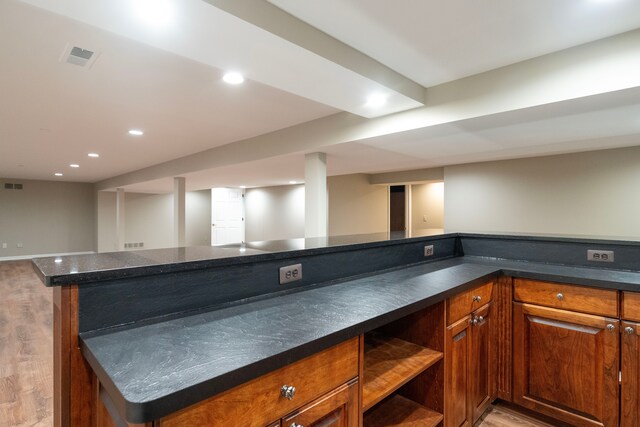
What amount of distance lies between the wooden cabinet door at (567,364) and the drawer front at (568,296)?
0.12 feet

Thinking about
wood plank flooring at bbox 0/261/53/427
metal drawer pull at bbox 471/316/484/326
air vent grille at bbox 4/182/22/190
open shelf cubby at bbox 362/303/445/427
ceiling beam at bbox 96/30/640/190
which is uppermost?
ceiling beam at bbox 96/30/640/190

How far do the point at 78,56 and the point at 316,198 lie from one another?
2.54 meters

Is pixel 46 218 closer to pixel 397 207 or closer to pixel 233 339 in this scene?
pixel 397 207

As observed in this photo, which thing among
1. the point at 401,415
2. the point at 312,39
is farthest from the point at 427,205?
the point at 401,415

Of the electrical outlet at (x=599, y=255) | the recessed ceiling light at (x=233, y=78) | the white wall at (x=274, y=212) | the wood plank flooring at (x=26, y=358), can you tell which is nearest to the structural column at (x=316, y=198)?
the recessed ceiling light at (x=233, y=78)

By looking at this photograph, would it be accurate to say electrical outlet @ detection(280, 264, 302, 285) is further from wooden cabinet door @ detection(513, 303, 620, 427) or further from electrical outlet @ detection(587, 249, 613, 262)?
electrical outlet @ detection(587, 249, 613, 262)

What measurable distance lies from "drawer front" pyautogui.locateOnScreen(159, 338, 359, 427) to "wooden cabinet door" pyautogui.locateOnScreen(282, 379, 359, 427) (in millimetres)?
20

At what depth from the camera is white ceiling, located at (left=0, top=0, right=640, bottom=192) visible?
69.1 inches

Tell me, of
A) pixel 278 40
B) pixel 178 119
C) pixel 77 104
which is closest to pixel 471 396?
pixel 278 40

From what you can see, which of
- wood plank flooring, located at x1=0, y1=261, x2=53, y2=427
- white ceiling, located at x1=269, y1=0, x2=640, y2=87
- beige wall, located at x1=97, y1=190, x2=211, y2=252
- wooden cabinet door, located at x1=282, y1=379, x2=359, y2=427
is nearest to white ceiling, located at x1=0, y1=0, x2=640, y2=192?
white ceiling, located at x1=269, y1=0, x2=640, y2=87

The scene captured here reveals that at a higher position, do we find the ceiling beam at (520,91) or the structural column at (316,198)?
the ceiling beam at (520,91)

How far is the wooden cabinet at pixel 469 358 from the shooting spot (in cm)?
157

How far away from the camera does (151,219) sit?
10.8 meters

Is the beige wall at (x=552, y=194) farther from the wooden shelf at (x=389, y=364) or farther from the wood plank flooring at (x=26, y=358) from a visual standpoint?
the wood plank flooring at (x=26, y=358)
